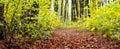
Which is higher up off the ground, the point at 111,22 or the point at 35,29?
the point at 35,29

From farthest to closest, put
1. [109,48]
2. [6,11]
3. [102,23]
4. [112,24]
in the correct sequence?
[102,23]
[112,24]
[109,48]
[6,11]

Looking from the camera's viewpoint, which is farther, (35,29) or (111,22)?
(111,22)

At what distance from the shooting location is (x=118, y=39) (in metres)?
8.80

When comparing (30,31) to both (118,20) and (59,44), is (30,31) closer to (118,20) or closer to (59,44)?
(59,44)

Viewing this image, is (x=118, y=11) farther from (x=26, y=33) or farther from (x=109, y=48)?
(x=26, y=33)

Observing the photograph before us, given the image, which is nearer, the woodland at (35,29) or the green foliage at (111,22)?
the woodland at (35,29)

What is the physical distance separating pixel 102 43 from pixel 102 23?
177 cm

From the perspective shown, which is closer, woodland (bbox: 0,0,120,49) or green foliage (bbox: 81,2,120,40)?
woodland (bbox: 0,0,120,49)

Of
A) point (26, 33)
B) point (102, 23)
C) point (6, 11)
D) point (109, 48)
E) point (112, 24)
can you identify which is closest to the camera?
point (6, 11)

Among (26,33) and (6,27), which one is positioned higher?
(6,27)

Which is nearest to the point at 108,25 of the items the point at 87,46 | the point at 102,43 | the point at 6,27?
the point at 102,43

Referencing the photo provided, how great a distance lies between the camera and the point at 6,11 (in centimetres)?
723

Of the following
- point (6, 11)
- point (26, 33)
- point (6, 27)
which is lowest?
point (26, 33)

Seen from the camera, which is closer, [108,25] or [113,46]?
[113,46]
